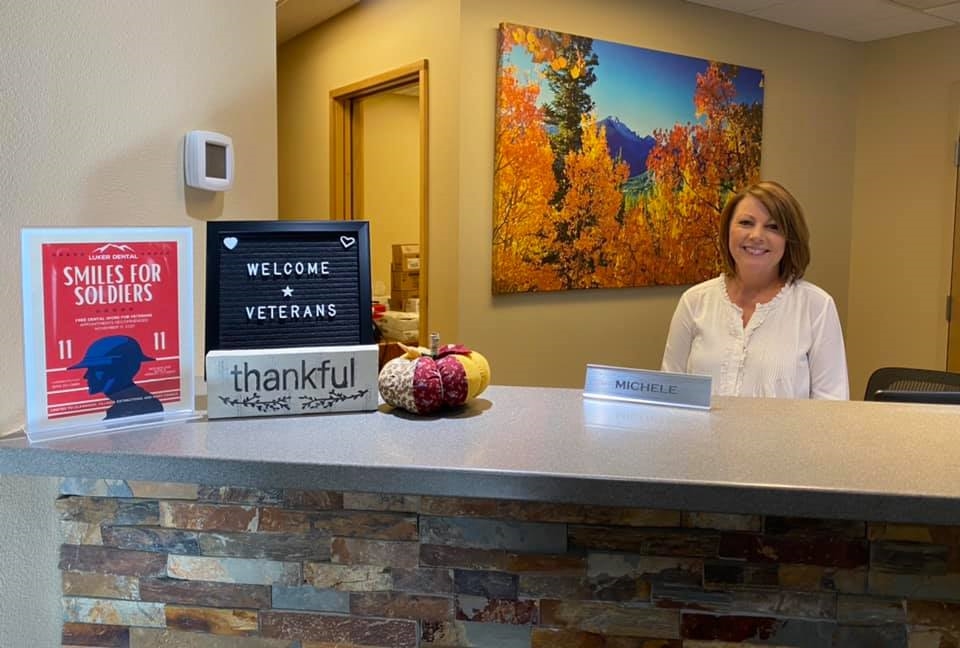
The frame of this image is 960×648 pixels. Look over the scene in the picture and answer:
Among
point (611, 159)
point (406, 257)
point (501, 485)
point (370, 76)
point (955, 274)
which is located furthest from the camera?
point (406, 257)

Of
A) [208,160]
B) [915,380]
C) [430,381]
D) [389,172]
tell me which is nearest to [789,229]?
[915,380]

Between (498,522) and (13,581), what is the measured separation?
695mm

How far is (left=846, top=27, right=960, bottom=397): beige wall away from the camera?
460cm

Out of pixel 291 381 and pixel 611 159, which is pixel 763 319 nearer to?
pixel 291 381

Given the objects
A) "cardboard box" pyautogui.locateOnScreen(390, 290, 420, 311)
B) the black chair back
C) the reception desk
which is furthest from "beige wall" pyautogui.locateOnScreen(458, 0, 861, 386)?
the reception desk

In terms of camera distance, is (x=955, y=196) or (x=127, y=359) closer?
(x=127, y=359)

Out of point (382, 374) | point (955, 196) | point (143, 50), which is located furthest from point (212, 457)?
point (955, 196)

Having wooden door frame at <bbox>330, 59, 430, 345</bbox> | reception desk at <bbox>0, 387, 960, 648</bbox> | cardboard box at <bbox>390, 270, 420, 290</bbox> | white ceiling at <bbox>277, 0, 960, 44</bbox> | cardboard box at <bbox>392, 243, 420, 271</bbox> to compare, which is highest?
white ceiling at <bbox>277, 0, 960, 44</bbox>

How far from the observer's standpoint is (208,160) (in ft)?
5.02

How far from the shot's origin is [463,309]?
356cm

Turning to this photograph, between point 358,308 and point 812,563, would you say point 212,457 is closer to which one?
point 358,308

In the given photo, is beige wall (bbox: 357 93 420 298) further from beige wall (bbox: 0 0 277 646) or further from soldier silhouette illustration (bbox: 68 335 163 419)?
soldier silhouette illustration (bbox: 68 335 163 419)

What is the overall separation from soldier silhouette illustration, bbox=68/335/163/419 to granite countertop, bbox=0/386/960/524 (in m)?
0.04

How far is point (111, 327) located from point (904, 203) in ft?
16.0
